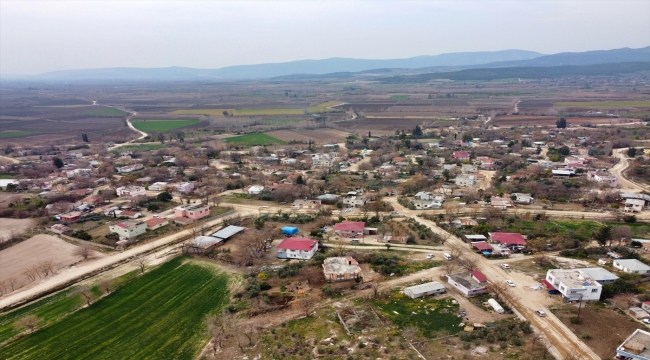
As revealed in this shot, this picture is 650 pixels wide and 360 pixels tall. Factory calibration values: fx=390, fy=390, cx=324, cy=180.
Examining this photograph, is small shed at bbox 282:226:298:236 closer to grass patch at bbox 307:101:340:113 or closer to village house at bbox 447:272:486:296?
village house at bbox 447:272:486:296

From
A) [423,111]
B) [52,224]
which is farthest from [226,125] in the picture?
[52,224]

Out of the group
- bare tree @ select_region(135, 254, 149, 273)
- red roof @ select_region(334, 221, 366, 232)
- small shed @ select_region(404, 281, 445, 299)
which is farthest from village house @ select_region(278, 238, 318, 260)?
bare tree @ select_region(135, 254, 149, 273)

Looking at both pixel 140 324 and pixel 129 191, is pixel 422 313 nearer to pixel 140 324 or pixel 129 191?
pixel 140 324

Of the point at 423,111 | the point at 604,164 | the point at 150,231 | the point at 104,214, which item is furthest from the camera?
the point at 423,111

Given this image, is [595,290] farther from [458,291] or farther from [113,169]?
[113,169]

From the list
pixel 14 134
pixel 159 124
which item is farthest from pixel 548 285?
pixel 14 134

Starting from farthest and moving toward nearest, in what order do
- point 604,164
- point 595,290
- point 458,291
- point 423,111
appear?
point 423,111
point 604,164
point 458,291
point 595,290
